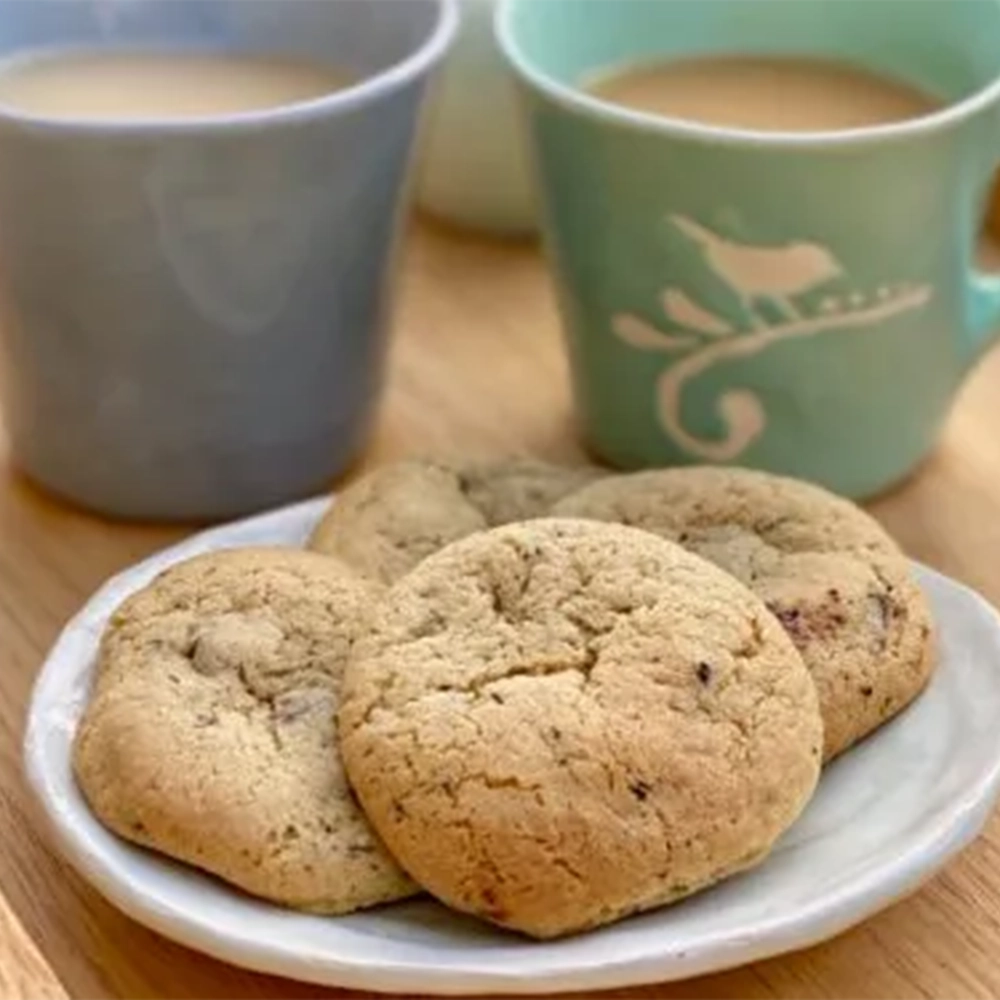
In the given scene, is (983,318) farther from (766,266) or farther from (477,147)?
(477,147)

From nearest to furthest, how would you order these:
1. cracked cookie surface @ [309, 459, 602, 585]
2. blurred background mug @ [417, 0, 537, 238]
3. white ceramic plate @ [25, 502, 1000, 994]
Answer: white ceramic plate @ [25, 502, 1000, 994] → cracked cookie surface @ [309, 459, 602, 585] → blurred background mug @ [417, 0, 537, 238]

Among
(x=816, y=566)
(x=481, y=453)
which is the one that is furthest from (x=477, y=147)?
(x=816, y=566)

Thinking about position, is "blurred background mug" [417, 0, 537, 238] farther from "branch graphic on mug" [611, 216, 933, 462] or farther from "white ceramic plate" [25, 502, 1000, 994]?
"white ceramic plate" [25, 502, 1000, 994]

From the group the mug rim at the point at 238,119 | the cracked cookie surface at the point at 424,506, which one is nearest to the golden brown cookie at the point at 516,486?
the cracked cookie surface at the point at 424,506

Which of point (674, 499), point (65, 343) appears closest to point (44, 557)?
point (65, 343)

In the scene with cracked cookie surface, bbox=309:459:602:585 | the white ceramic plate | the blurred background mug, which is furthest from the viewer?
the blurred background mug

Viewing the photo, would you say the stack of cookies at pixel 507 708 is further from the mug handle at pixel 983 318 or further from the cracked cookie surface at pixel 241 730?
the mug handle at pixel 983 318

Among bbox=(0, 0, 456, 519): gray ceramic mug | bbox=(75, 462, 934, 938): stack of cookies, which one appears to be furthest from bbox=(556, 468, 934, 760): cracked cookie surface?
bbox=(0, 0, 456, 519): gray ceramic mug

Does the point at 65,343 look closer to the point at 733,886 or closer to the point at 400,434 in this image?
the point at 400,434
